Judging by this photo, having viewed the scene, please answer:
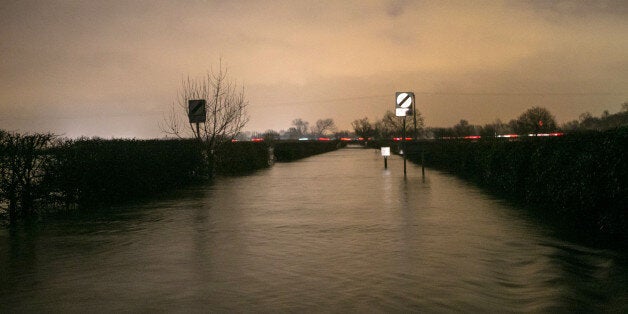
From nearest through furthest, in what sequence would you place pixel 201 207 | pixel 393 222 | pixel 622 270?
pixel 622 270 → pixel 393 222 → pixel 201 207

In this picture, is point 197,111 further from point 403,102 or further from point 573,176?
point 573,176

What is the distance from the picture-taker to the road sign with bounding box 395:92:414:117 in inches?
955

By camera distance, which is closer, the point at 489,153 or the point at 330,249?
the point at 330,249

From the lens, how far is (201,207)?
1425 cm

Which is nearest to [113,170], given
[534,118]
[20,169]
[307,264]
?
[20,169]

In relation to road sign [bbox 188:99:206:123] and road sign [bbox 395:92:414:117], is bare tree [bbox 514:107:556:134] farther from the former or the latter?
road sign [bbox 188:99:206:123]

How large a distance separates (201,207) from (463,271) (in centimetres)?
857

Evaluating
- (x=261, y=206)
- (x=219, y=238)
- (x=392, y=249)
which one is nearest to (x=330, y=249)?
(x=392, y=249)

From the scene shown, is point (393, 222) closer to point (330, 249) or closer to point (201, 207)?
point (330, 249)

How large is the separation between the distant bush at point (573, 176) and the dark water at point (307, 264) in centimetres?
76

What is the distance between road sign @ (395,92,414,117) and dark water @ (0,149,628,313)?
37.4 ft

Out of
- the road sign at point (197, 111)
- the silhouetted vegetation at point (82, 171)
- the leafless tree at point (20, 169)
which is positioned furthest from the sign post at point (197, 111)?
the leafless tree at point (20, 169)

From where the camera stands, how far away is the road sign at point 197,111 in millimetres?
22766

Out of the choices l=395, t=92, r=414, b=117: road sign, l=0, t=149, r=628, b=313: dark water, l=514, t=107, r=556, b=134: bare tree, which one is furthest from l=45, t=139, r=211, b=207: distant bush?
l=514, t=107, r=556, b=134: bare tree
